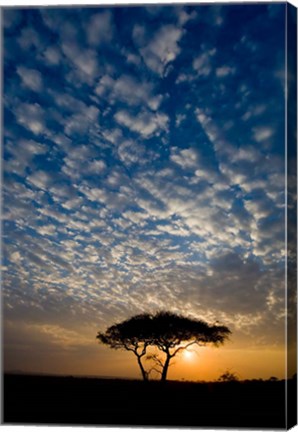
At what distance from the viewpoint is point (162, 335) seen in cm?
816

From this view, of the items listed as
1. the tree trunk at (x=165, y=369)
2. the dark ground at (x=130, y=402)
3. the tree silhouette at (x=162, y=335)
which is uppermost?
the tree silhouette at (x=162, y=335)

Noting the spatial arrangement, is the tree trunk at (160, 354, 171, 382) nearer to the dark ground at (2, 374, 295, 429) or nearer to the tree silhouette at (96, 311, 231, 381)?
the tree silhouette at (96, 311, 231, 381)

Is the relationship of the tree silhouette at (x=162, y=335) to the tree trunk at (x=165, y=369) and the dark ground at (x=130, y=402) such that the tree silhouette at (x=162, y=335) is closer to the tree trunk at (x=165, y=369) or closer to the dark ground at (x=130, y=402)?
the tree trunk at (x=165, y=369)

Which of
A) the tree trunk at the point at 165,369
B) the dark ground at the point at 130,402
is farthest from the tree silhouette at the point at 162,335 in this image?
the dark ground at the point at 130,402

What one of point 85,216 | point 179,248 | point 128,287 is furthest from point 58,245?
point 179,248

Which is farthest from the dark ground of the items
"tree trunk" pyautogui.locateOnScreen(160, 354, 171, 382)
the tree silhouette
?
the tree silhouette

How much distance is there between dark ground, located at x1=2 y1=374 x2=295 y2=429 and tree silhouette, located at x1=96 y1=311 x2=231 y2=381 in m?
0.34

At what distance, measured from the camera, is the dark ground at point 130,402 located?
650 centimetres

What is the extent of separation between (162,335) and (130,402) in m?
1.48

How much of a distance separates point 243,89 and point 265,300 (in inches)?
84.9

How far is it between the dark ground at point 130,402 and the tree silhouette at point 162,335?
343 millimetres

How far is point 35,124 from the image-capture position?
6.88m

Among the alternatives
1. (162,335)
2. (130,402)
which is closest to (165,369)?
(130,402)

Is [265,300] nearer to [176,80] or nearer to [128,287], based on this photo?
[128,287]
